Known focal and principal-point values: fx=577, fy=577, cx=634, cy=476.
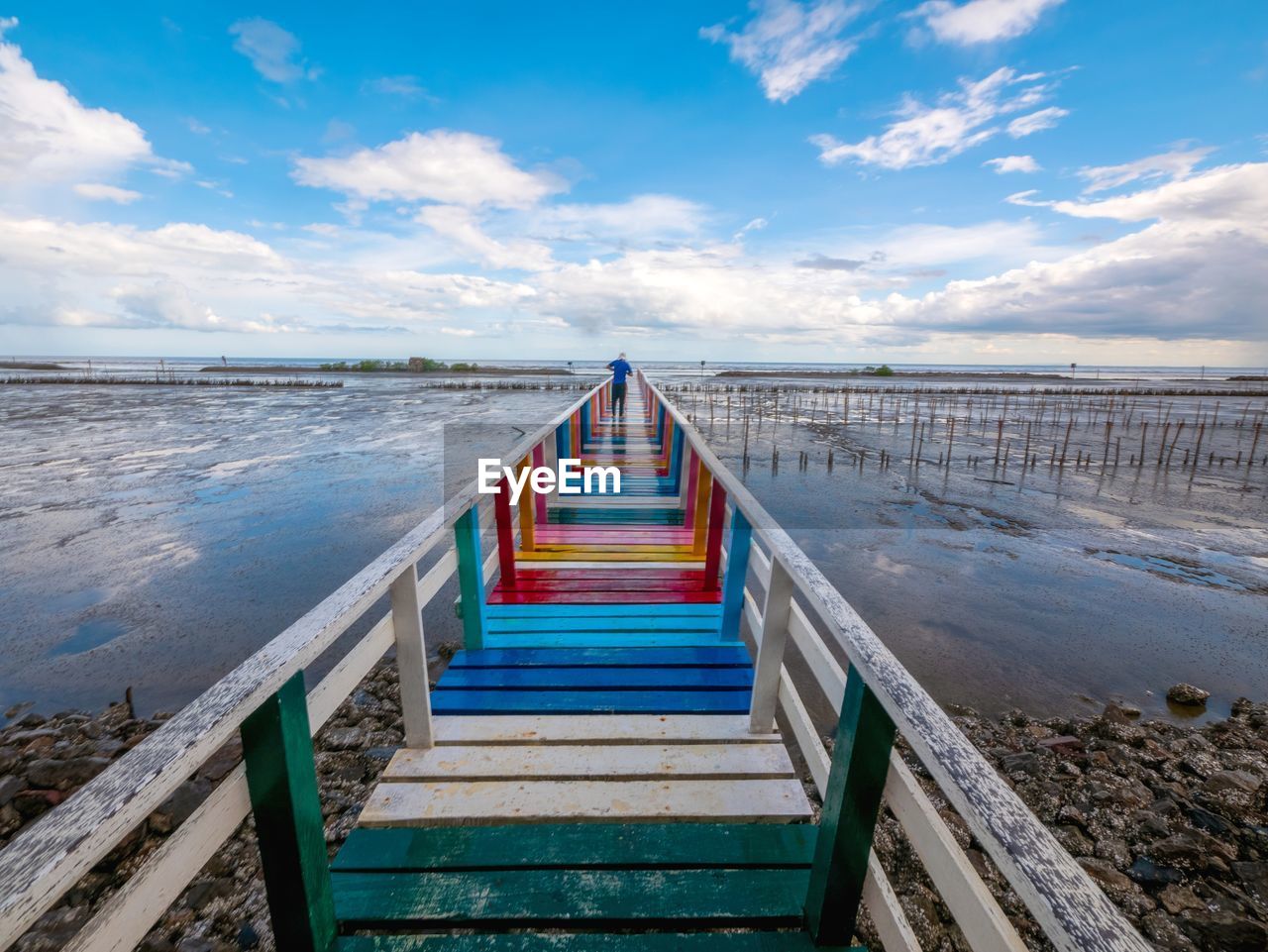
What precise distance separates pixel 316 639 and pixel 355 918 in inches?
46.4

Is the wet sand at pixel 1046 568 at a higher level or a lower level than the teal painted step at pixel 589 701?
lower

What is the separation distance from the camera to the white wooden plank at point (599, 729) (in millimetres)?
3051

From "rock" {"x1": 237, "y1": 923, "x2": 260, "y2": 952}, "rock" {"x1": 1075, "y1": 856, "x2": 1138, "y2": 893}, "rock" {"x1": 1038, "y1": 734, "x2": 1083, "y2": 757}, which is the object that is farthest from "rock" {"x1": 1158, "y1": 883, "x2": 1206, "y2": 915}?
"rock" {"x1": 237, "y1": 923, "x2": 260, "y2": 952}

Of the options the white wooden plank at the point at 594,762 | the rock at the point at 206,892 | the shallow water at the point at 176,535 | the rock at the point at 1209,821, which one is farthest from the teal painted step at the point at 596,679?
the shallow water at the point at 176,535

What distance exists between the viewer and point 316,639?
1662mm

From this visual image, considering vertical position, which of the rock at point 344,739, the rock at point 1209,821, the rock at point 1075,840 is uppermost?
the rock at point 344,739

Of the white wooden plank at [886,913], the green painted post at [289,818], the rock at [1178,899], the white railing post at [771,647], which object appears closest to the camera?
the green painted post at [289,818]

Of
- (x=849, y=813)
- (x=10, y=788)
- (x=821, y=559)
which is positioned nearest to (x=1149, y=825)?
(x=849, y=813)

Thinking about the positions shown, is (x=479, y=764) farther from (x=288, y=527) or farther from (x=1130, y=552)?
(x=1130, y=552)

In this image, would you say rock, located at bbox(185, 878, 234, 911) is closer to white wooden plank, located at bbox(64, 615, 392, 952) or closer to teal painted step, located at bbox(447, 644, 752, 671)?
teal painted step, located at bbox(447, 644, 752, 671)

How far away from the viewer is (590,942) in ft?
6.59

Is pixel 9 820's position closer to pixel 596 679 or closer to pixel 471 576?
pixel 471 576

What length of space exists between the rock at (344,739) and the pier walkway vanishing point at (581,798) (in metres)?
1.44

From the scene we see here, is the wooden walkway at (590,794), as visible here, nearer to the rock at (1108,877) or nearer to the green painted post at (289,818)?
the green painted post at (289,818)
